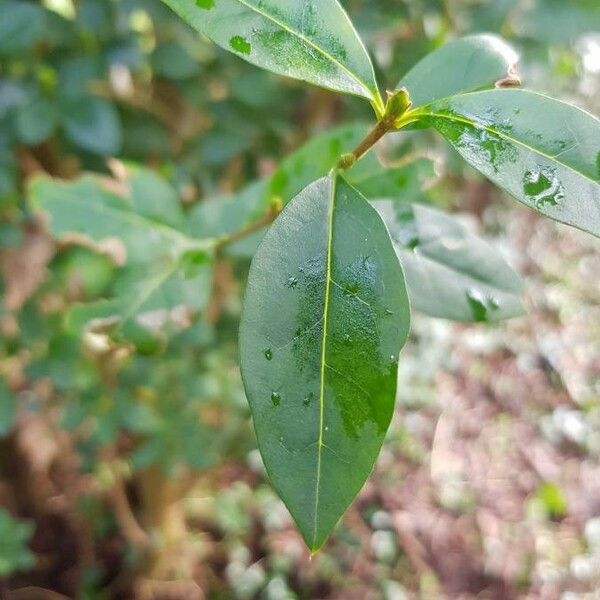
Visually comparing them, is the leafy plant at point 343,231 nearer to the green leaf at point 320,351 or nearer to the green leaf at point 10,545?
the green leaf at point 320,351

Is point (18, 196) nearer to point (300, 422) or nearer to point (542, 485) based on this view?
point (300, 422)

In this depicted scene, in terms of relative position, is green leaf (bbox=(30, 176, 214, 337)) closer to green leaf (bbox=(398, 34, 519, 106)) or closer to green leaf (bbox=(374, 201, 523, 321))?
green leaf (bbox=(374, 201, 523, 321))

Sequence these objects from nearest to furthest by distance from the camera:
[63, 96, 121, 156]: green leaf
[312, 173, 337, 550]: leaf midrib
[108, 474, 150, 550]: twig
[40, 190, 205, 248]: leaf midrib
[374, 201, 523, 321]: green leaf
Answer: [312, 173, 337, 550]: leaf midrib, [374, 201, 523, 321]: green leaf, [40, 190, 205, 248]: leaf midrib, [63, 96, 121, 156]: green leaf, [108, 474, 150, 550]: twig

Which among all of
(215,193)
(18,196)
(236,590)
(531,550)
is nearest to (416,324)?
(531,550)

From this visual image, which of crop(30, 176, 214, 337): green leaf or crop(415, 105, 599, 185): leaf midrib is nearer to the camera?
crop(415, 105, 599, 185): leaf midrib

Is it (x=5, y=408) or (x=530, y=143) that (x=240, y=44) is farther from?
(x=5, y=408)

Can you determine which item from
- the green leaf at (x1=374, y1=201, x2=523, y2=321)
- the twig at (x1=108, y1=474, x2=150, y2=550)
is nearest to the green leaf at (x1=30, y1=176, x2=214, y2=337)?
the green leaf at (x1=374, y1=201, x2=523, y2=321)

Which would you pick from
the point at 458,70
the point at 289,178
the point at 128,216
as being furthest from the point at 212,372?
the point at 458,70

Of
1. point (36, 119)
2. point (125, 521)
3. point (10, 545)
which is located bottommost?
point (125, 521)
